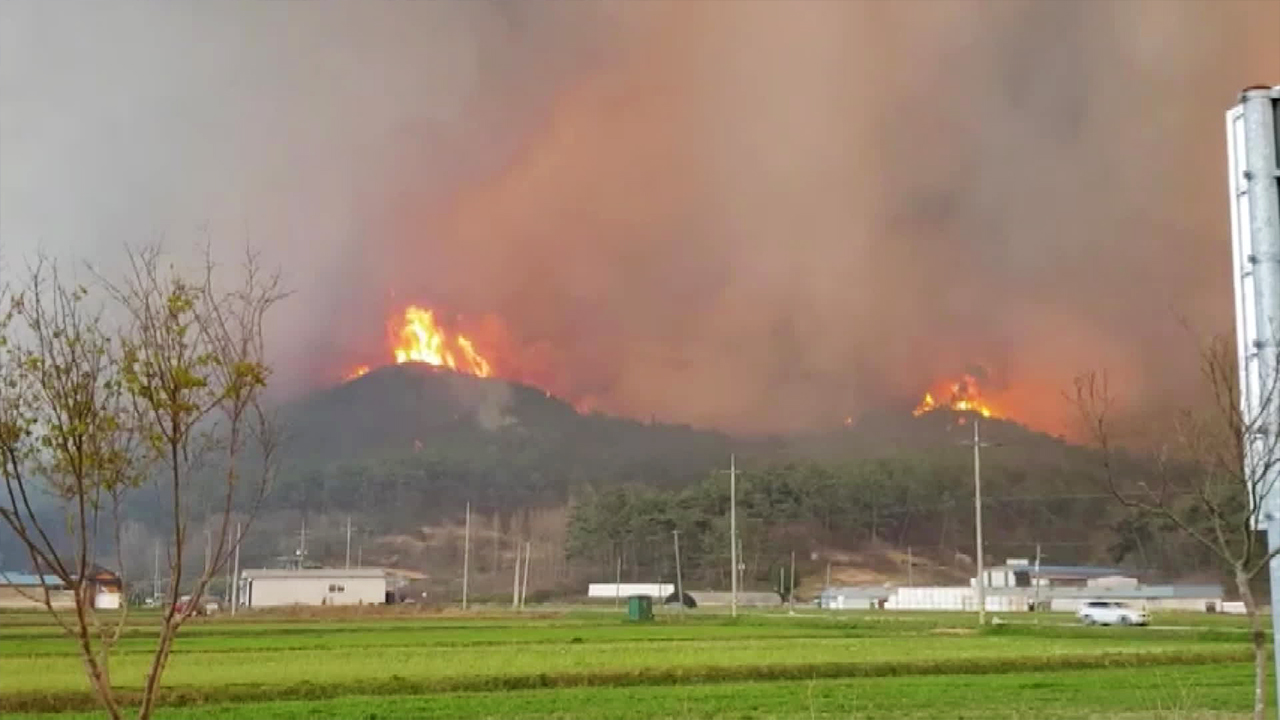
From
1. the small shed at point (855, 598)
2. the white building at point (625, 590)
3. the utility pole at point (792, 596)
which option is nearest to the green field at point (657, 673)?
the utility pole at point (792, 596)

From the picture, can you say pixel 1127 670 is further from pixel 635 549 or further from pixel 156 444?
pixel 635 549

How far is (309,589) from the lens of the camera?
438 feet

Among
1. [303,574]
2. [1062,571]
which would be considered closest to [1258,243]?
[303,574]

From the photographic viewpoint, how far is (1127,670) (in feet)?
147

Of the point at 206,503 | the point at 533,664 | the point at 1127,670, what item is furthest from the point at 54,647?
the point at 206,503

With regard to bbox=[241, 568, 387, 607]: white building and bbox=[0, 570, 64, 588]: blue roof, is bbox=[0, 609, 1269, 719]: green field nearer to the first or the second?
bbox=[0, 570, 64, 588]: blue roof

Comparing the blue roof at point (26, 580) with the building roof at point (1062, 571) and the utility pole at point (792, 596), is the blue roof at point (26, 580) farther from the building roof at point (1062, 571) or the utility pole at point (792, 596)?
the building roof at point (1062, 571)

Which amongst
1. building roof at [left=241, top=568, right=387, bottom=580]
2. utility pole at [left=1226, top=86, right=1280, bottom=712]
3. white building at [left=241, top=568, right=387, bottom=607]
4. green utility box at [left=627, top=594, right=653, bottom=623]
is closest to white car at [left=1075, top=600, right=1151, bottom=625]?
green utility box at [left=627, top=594, right=653, bottom=623]

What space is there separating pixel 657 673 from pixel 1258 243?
35.1m

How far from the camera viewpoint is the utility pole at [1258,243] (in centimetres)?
837

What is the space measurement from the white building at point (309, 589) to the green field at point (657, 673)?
5751 centimetres

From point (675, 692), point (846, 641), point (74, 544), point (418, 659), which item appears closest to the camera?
point (74, 544)

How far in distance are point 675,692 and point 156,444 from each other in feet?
86.7

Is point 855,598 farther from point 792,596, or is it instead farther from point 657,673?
point 657,673
